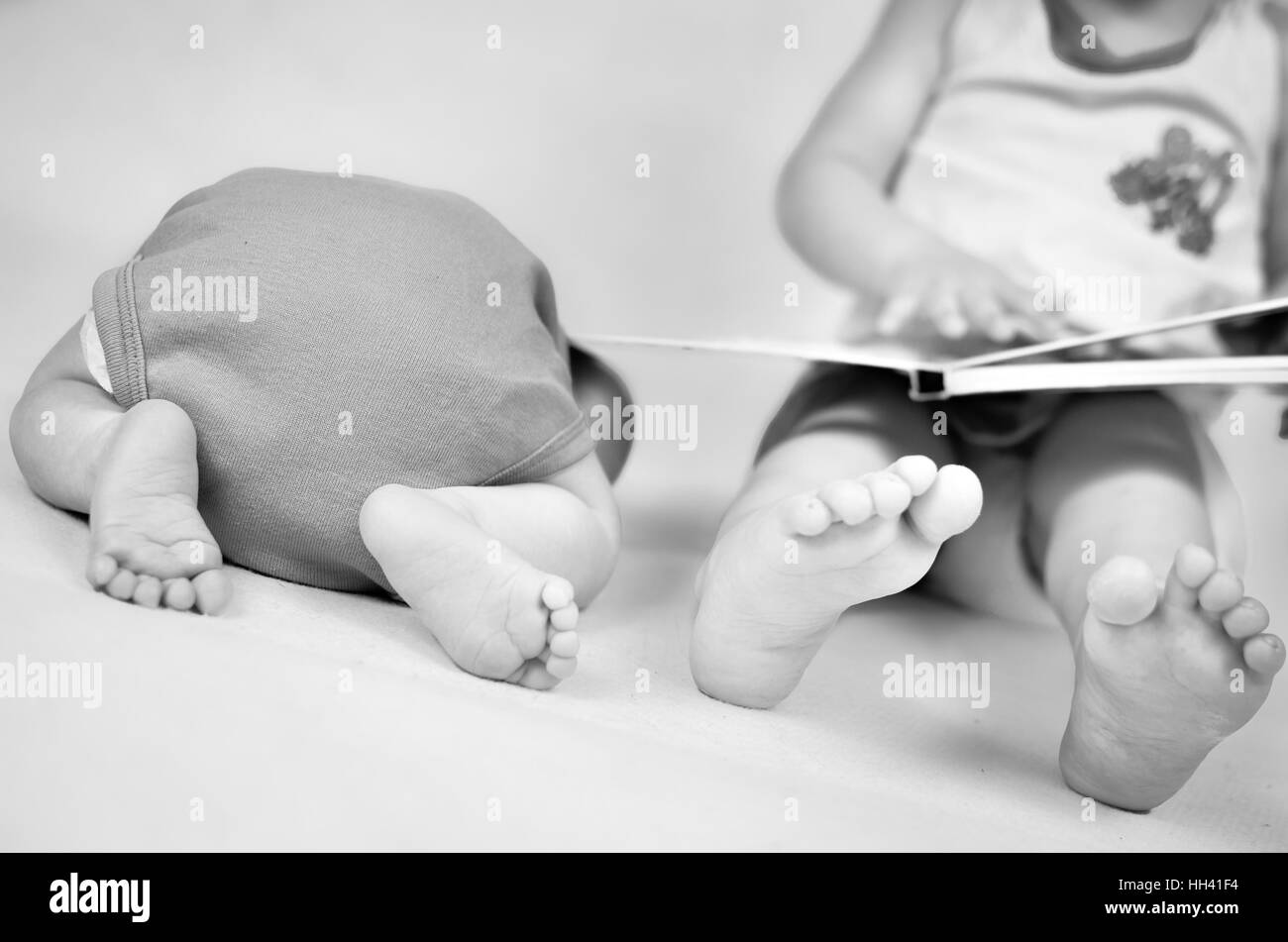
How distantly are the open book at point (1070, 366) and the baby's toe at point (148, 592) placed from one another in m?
0.38

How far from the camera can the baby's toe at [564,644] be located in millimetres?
661

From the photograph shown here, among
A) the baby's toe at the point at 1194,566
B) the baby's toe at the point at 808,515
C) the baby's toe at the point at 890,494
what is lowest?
the baby's toe at the point at 1194,566

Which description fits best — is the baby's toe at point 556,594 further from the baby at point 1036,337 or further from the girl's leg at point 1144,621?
the girl's leg at point 1144,621

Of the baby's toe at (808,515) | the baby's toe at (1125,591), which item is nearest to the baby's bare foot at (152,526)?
the baby's toe at (808,515)

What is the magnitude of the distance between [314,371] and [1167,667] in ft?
1.62

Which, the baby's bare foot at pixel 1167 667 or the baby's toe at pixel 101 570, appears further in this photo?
the baby's toe at pixel 101 570

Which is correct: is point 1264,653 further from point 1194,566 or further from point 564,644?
point 564,644

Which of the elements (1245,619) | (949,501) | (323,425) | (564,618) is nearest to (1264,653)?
(1245,619)

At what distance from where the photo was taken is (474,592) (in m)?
0.67

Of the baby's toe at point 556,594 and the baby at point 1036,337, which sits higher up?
the baby at point 1036,337

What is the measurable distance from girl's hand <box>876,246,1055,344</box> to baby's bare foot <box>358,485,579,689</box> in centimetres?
40

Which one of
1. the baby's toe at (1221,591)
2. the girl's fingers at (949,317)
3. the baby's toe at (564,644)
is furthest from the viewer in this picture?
the girl's fingers at (949,317)

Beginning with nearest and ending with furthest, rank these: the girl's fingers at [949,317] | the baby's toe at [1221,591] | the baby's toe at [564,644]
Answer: the baby's toe at [1221,591] < the baby's toe at [564,644] < the girl's fingers at [949,317]

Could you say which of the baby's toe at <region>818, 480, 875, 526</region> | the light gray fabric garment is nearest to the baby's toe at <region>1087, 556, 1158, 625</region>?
the baby's toe at <region>818, 480, 875, 526</region>
